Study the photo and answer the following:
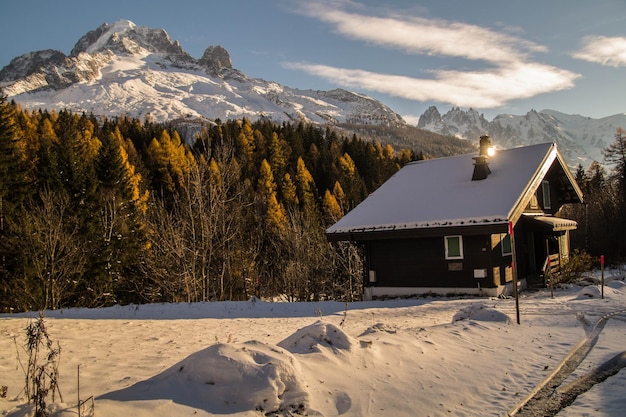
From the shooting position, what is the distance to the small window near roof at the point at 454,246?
19188mm

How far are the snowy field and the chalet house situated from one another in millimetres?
5681

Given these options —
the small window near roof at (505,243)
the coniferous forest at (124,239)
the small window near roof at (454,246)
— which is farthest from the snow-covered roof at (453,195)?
the coniferous forest at (124,239)

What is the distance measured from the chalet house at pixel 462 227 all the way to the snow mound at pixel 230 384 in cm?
1398

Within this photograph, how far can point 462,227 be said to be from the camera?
59.8 feet

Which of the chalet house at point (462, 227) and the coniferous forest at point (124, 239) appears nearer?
the chalet house at point (462, 227)

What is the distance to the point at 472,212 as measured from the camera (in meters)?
18.6

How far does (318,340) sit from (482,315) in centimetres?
627

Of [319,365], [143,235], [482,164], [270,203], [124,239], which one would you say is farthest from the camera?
[270,203]

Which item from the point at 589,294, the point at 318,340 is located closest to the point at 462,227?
the point at 589,294

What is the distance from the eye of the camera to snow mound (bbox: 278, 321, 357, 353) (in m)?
7.32

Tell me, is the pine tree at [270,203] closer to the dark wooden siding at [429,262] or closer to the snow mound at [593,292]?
the dark wooden siding at [429,262]

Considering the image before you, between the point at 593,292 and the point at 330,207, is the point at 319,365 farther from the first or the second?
the point at 330,207

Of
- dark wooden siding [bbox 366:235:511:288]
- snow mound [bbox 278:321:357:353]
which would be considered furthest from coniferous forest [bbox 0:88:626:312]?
snow mound [bbox 278:321:357:353]

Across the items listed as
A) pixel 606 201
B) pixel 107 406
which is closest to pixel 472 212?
pixel 107 406
